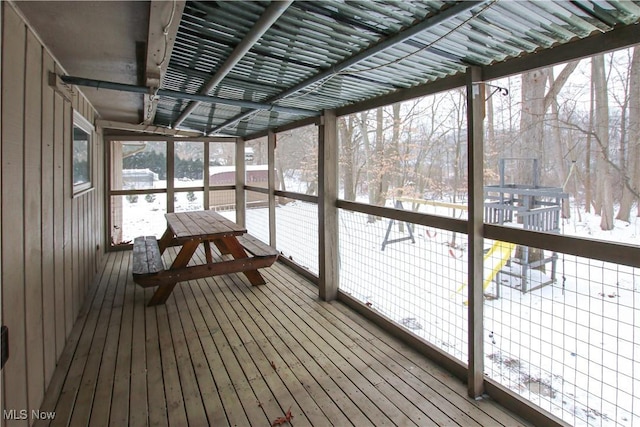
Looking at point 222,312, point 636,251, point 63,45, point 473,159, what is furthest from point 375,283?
point 63,45

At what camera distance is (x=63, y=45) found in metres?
2.28

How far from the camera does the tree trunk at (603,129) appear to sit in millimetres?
6215

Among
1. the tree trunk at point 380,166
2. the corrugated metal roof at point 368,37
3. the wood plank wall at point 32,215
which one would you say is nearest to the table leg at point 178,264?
the wood plank wall at point 32,215

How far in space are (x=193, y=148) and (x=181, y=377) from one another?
5.29 metres

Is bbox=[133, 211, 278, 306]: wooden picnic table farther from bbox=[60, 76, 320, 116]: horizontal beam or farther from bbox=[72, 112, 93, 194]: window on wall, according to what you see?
bbox=[60, 76, 320, 116]: horizontal beam

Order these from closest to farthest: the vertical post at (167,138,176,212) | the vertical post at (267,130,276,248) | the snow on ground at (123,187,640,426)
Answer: the snow on ground at (123,187,640,426)
the vertical post at (267,130,276,248)
the vertical post at (167,138,176,212)

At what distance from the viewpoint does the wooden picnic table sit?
11.2 ft

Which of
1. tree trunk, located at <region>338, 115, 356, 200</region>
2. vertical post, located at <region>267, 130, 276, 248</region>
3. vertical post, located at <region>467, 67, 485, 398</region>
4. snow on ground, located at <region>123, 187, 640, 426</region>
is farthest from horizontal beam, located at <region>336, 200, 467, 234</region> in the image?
tree trunk, located at <region>338, 115, 356, 200</region>

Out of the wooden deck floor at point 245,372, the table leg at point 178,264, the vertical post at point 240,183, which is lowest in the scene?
the wooden deck floor at point 245,372

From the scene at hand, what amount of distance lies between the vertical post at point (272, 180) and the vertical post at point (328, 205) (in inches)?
70.0

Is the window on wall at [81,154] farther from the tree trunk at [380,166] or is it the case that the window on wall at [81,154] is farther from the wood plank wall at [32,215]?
the tree trunk at [380,166]

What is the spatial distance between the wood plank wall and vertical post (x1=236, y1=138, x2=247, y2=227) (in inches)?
155

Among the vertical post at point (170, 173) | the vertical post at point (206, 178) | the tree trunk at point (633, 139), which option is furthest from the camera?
the vertical post at point (206, 178)

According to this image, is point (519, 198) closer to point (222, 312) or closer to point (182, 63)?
point (222, 312)
